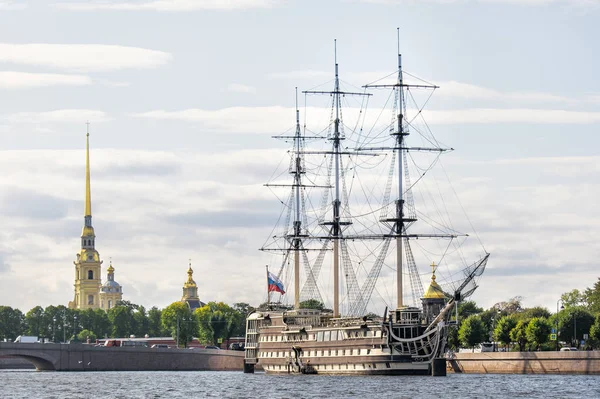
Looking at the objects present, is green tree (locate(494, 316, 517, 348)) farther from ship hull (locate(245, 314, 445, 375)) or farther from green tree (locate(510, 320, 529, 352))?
ship hull (locate(245, 314, 445, 375))

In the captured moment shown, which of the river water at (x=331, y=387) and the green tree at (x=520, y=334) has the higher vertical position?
the green tree at (x=520, y=334)

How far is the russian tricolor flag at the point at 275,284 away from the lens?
12812 cm

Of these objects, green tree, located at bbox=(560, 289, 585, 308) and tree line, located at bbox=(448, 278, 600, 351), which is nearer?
tree line, located at bbox=(448, 278, 600, 351)

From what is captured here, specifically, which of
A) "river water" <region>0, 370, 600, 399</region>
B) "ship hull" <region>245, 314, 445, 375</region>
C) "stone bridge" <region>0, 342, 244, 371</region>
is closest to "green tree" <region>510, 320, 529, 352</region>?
"river water" <region>0, 370, 600, 399</region>

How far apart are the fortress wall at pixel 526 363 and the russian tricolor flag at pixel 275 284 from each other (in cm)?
1688

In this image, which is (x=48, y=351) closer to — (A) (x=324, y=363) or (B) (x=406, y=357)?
(A) (x=324, y=363)

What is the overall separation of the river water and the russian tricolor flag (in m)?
10.7

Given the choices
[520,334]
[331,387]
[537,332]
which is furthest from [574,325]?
[331,387]

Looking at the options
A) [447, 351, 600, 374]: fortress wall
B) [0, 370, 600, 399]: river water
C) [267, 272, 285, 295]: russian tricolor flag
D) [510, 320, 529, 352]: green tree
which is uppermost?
[267, 272, 285, 295]: russian tricolor flag

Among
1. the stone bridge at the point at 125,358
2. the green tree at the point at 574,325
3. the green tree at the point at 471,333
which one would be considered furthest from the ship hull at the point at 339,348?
the stone bridge at the point at 125,358

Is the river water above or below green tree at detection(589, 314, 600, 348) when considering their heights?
below

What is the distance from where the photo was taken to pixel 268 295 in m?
135

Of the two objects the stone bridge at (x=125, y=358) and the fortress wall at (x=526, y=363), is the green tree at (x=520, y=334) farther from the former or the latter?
the stone bridge at (x=125, y=358)

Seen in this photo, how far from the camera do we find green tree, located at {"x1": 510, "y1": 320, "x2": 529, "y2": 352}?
135375 millimetres
